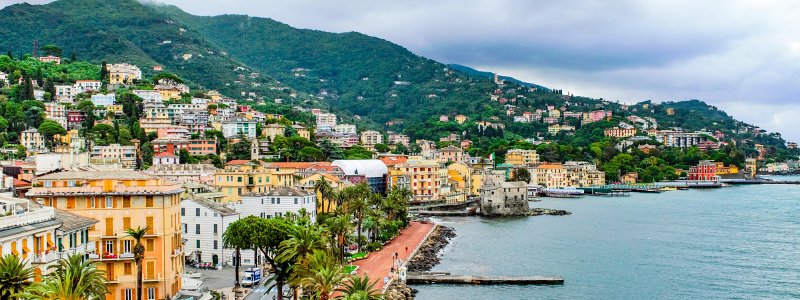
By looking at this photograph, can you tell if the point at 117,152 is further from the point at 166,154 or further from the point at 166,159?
the point at 166,159

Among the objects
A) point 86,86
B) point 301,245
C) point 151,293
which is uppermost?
point 86,86

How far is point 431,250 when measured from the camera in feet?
260

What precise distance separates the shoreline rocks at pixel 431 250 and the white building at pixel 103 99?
93737 millimetres

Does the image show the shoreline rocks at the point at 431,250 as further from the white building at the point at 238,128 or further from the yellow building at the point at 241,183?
the white building at the point at 238,128

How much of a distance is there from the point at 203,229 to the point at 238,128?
107m

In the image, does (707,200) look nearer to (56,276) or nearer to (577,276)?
(577,276)

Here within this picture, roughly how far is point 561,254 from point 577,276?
13.0 m

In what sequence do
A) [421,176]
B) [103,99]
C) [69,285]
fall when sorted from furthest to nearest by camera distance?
[103,99] < [421,176] < [69,285]

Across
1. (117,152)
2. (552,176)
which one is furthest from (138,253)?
(552,176)

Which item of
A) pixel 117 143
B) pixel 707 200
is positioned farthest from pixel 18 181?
pixel 707 200

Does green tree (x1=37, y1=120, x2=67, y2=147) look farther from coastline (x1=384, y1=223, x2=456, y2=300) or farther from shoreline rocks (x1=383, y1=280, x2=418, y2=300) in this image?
shoreline rocks (x1=383, y1=280, x2=418, y2=300)

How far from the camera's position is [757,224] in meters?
108

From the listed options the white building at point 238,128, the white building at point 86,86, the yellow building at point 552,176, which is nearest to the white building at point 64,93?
the white building at point 86,86

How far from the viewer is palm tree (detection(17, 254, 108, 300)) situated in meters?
24.9
